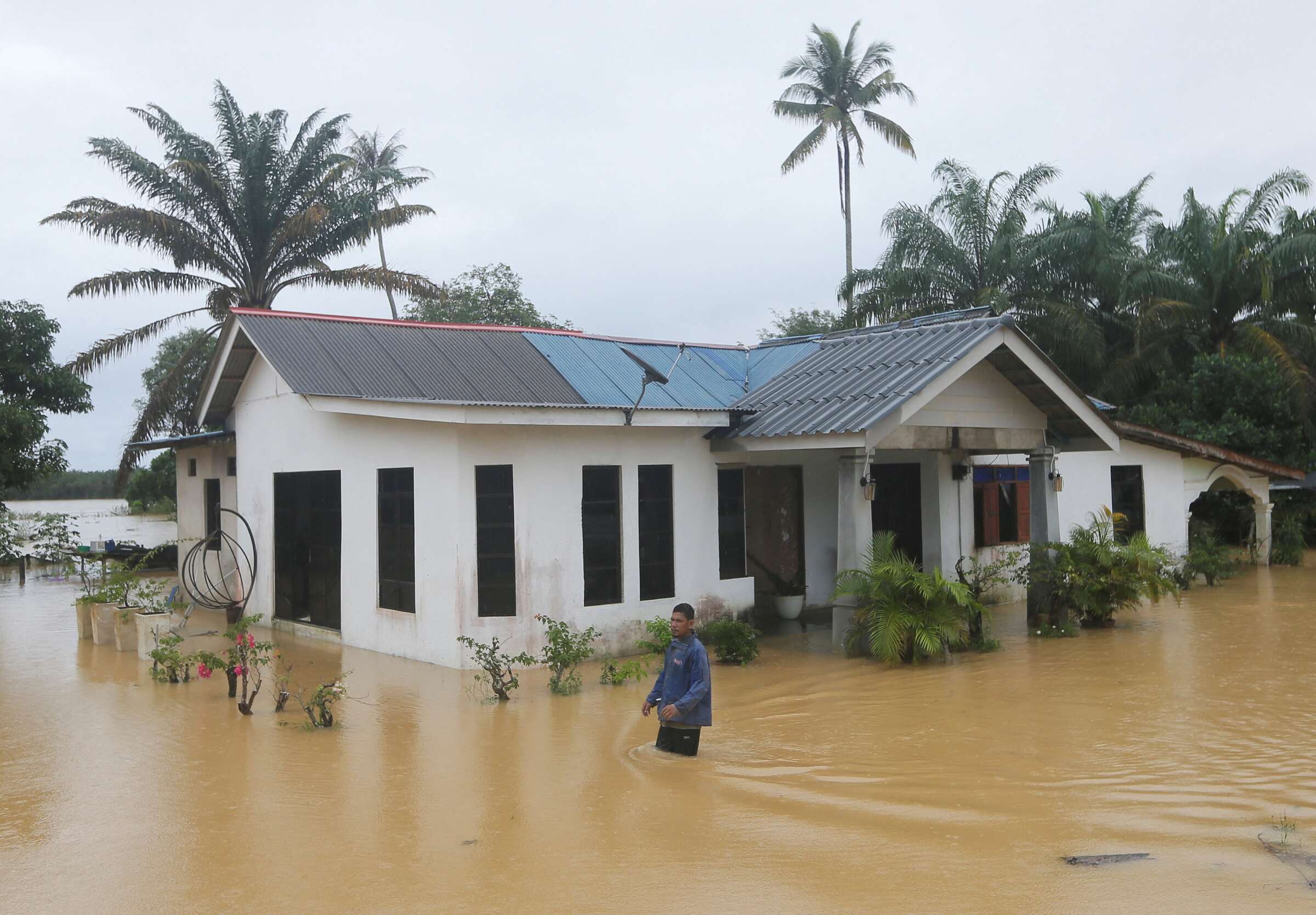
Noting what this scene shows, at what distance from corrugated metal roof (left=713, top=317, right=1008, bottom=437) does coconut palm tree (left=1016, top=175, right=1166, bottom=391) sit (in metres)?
15.7

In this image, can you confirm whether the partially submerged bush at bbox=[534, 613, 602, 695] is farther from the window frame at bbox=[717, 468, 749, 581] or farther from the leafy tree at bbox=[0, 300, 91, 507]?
the leafy tree at bbox=[0, 300, 91, 507]

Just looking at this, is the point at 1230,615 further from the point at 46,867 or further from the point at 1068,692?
the point at 46,867

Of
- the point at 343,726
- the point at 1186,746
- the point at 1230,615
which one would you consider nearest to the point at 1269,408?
the point at 1230,615

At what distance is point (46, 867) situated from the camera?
20.1 ft

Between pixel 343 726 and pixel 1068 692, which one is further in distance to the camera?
pixel 1068 692

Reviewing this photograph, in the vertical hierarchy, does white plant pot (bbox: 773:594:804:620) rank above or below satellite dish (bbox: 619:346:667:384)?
below

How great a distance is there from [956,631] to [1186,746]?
4.19 meters

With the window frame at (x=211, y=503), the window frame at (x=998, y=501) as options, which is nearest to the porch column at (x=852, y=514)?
the window frame at (x=998, y=501)

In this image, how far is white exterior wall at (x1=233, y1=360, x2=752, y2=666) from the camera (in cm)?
1243

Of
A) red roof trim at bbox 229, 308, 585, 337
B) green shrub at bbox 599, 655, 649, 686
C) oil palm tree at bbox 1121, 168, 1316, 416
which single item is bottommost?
green shrub at bbox 599, 655, 649, 686

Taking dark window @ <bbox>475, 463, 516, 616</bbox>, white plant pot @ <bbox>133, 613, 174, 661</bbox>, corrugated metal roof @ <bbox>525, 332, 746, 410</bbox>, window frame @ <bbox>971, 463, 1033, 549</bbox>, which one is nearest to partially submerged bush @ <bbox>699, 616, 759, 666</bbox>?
dark window @ <bbox>475, 463, 516, 616</bbox>

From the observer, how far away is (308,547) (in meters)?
15.3

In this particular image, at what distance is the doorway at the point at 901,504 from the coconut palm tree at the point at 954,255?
14.6 m

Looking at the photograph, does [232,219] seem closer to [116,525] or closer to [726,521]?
[726,521]
